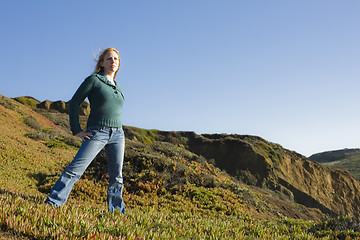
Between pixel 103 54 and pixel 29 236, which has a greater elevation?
pixel 103 54

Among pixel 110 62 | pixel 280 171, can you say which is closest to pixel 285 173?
pixel 280 171

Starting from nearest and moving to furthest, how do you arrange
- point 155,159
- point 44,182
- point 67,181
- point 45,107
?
point 67,181, point 44,182, point 155,159, point 45,107

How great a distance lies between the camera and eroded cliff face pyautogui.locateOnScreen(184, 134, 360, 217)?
3347 centimetres

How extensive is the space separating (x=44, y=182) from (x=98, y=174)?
2.14 meters

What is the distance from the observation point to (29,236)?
9.82 feet

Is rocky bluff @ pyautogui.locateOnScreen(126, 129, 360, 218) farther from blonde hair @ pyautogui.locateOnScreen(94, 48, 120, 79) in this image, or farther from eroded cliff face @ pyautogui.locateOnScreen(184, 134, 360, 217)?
blonde hair @ pyautogui.locateOnScreen(94, 48, 120, 79)

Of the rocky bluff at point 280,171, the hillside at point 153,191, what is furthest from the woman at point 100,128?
the rocky bluff at point 280,171

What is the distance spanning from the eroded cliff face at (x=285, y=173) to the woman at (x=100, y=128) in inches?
1177

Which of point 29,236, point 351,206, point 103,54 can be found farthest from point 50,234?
point 351,206

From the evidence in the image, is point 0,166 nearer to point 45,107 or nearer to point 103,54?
point 103,54

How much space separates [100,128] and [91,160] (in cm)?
→ 51

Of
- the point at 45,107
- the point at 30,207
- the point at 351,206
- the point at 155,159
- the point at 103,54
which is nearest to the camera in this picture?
the point at 30,207

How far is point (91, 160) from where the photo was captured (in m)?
4.23

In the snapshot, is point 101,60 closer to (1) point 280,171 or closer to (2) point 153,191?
(2) point 153,191
